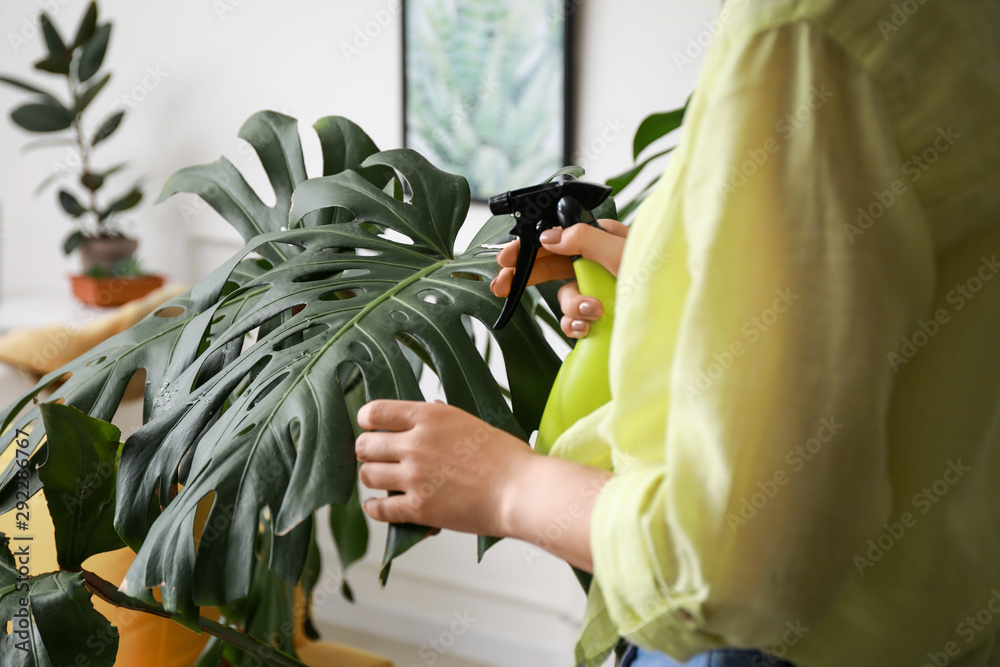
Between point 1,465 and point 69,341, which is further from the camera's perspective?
point 69,341

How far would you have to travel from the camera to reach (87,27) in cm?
222

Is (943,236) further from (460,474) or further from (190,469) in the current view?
(190,469)

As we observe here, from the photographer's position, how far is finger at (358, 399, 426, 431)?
1.66ft

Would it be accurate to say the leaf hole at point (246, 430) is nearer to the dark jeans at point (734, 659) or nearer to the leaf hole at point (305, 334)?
the leaf hole at point (305, 334)

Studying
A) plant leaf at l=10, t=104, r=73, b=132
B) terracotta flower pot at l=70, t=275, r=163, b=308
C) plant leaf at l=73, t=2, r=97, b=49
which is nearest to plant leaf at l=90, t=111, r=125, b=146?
plant leaf at l=10, t=104, r=73, b=132

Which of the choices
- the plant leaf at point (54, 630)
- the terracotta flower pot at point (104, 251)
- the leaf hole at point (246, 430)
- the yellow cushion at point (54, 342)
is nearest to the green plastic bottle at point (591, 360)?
the leaf hole at point (246, 430)

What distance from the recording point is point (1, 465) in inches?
44.4

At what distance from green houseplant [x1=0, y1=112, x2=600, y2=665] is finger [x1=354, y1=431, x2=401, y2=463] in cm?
3

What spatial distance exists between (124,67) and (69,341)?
1.17m

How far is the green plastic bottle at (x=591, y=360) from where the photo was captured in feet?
1.89

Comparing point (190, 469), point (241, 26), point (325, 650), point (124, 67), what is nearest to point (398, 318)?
point (190, 469)

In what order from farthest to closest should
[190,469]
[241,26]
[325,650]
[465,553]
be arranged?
[241,26] < [465,553] < [325,650] < [190,469]

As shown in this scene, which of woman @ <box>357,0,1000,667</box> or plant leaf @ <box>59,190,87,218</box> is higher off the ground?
woman @ <box>357,0,1000,667</box>

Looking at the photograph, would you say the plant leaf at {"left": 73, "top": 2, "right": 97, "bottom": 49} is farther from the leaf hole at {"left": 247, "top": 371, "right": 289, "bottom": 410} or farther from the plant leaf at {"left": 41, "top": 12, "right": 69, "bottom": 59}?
the leaf hole at {"left": 247, "top": 371, "right": 289, "bottom": 410}
